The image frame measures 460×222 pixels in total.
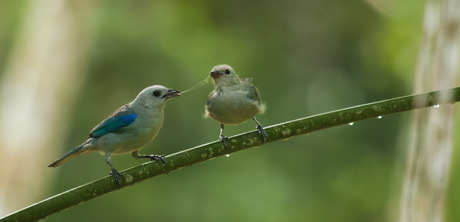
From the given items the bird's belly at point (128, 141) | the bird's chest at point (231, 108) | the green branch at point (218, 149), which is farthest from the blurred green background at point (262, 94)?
the green branch at point (218, 149)

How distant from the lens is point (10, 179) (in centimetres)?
944

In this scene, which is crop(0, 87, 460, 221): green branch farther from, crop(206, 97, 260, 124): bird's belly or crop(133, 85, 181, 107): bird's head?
crop(206, 97, 260, 124): bird's belly

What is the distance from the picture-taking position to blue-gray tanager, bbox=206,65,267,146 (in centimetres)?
468

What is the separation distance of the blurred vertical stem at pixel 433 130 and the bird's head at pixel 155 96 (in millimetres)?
1430

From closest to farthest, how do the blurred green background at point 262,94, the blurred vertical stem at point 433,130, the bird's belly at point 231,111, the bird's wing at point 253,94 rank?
the blurred vertical stem at point 433,130 → the bird's belly at point 231,111 → the bird's wing at point 253,94 → the blurred green background at point 262,94

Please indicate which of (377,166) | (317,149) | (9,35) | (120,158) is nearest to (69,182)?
(120,158)

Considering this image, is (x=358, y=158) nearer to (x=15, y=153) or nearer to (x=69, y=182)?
(x=69, y=182)

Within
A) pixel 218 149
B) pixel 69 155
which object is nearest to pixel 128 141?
pixel 69 155

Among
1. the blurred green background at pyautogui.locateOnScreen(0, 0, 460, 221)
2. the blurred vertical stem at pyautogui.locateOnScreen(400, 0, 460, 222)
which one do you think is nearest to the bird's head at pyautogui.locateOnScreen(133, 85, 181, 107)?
the blurred vertical stem at pyautogui.locateOnScreen(400, 0, 460, 222)

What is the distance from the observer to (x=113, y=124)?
13.3 feet

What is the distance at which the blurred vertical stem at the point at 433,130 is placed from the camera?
3.67m

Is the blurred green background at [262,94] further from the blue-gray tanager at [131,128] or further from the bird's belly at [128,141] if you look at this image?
the bird's belly at [128,141]

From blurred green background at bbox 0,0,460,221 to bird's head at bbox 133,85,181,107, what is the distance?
283 inches

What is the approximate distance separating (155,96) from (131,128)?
299mm
